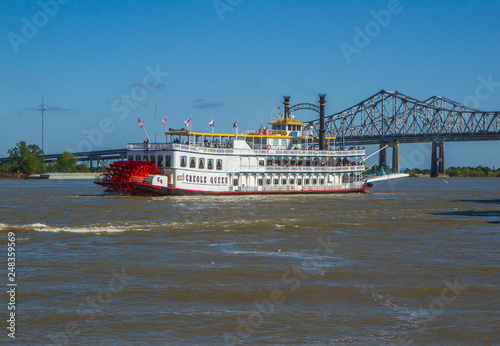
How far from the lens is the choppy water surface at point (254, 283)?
35.3ft

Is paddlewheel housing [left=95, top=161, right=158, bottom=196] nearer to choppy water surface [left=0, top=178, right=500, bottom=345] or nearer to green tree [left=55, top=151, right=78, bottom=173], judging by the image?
choppy water surface [left=0, top=178, right=500, bottom=345]

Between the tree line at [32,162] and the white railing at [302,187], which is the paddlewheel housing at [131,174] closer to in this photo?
the white railing at [302,187]

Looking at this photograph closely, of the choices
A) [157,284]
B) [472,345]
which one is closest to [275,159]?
[157,284]

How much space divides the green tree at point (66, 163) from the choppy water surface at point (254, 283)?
135m

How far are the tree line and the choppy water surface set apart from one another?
Result: 123 metres

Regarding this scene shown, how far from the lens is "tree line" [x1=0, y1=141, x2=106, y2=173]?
469 ft

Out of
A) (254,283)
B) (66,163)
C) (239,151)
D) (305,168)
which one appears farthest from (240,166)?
(66,163)

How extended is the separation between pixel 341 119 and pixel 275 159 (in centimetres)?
13282

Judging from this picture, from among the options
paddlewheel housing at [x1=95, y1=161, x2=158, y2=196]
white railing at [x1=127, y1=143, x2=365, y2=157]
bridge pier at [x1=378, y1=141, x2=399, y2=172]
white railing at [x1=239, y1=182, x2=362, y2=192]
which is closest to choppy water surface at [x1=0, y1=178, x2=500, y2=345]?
paddlewheel housing at [x1=95, y1=161, x2=158, y2=196]

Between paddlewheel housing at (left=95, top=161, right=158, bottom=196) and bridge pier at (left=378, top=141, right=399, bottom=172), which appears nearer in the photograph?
paddlewheel housing at (left=95, top=161, right=158, bottom=196)

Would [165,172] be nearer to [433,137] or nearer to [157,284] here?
[157,284]

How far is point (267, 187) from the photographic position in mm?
53812

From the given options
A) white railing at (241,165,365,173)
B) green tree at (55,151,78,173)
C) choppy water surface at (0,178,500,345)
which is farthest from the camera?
green tree at (55,151,78,173)

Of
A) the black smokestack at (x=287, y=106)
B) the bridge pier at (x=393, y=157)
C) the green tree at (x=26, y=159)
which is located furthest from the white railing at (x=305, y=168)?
the green tree at (x=26, y=159)
